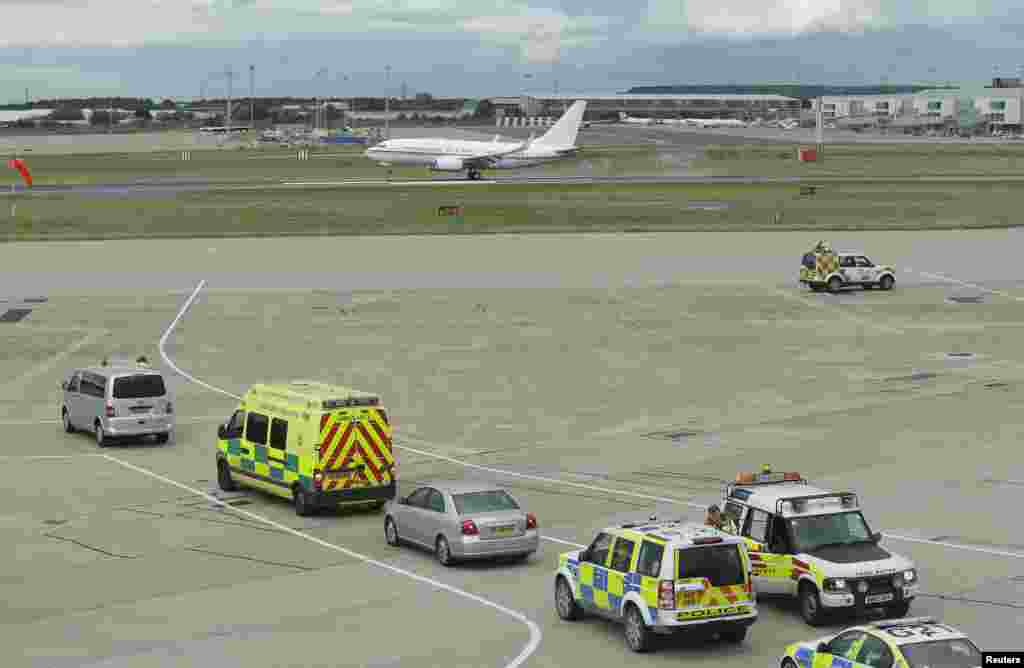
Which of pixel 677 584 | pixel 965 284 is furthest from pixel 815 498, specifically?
pixel 965 284

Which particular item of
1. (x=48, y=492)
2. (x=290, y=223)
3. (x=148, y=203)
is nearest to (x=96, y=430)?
(x=48, y=492)

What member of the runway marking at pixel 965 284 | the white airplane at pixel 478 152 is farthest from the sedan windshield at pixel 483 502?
the white airplane at pixel 478 152

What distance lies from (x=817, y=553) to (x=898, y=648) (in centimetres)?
603

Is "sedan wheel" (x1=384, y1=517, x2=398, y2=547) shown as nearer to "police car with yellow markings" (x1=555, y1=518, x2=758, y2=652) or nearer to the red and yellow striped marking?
the red and yellow striped marking

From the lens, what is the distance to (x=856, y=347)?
5612 centimetres

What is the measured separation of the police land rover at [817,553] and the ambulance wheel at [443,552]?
509cm

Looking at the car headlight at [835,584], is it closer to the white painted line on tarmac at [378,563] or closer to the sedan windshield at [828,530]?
the sedan windshield at [828,530]

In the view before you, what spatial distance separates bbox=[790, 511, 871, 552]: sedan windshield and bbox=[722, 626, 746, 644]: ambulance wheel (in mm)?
2367

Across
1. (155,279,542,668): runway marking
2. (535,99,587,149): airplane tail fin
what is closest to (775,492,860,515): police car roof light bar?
(155,279,542,668): runway marking

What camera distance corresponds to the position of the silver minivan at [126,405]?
3972 cm

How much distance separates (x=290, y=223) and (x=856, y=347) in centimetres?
5703

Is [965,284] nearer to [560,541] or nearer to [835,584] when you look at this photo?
[560,541]

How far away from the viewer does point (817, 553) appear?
76.7 feet

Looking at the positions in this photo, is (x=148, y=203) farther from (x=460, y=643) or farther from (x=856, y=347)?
(x=460, y=643)
